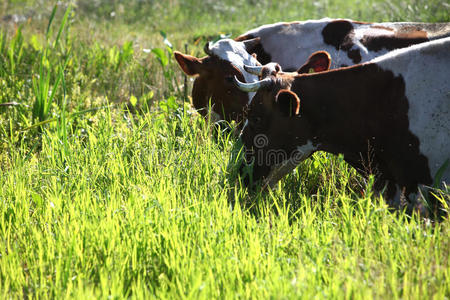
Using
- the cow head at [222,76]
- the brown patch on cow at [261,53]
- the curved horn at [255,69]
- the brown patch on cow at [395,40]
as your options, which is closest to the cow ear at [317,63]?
the curved horn at [255,69]

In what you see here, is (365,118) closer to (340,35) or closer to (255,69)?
(255,69)

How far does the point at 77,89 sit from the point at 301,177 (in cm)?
317

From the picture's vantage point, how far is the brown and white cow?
3943mm

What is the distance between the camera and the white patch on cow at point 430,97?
3.91 metres

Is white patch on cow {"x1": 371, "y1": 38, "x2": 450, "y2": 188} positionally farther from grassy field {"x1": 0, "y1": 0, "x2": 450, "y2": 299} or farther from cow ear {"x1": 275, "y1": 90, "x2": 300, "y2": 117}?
cow ear {"x1": 275, "y1": 90, "x2": 300, "y2": 117}

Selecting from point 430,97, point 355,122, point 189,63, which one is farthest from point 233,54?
point 430,97

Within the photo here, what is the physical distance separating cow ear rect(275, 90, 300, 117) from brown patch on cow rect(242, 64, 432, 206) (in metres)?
0.13

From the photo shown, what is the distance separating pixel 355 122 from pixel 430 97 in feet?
1.79

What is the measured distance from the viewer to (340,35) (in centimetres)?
588

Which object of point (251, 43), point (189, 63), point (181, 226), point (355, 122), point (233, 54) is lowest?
point (181, 226)

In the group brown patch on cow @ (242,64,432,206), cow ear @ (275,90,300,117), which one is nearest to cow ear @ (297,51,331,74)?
brown patch on cow @ (242,64,432,206)

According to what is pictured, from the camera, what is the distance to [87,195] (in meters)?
3.82

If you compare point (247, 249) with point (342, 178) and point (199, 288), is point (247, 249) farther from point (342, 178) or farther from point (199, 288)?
point (342, 178)

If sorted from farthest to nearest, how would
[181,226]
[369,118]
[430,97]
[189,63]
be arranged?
[189,63]
[369,118]
[430,97]
[181,226]
